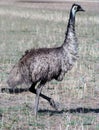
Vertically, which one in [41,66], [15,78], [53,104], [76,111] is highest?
[41,66]

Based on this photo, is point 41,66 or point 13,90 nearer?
point 41,66

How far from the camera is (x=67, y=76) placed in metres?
13.0

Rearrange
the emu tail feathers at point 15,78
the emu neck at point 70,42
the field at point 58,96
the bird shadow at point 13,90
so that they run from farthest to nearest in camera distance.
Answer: the bird shadow at point 13,90 → the emu neck at point 70,42 → the emu tail feathers at point 15,78 → the field at point 58,96

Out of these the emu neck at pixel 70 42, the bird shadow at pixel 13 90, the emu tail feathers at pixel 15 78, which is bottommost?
the bird shadow at pixel 13 90

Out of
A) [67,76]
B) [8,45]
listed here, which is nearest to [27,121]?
[67,76]

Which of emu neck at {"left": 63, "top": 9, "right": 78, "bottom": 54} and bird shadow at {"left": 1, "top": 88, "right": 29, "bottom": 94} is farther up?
emu neck at {"left": 63, "top": 9, "right": 78, "bottom": 54}

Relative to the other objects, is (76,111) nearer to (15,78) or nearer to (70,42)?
(70,42)


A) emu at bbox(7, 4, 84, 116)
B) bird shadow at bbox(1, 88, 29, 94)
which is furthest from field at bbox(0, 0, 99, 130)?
emu at bbox(7, 4, 84, 116)

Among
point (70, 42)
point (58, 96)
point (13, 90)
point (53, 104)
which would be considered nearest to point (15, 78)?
point (53, 104)

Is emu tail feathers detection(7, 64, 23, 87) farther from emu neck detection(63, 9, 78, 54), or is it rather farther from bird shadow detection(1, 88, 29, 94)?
bird shadow detection(1, 88, 29, 94)

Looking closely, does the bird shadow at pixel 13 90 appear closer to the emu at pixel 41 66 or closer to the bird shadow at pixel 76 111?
the bird shadow at pixel 76 111

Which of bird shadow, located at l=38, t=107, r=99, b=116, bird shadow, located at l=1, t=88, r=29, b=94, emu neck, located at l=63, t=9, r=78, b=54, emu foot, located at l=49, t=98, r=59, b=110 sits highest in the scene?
emu neck, located at l=63, t=9, r=78, b=54

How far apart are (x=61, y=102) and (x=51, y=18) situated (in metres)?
22.7

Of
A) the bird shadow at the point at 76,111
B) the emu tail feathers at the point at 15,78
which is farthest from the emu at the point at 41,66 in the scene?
the bird shadow at the point at 76,111
